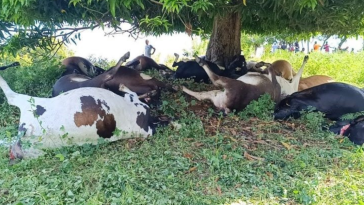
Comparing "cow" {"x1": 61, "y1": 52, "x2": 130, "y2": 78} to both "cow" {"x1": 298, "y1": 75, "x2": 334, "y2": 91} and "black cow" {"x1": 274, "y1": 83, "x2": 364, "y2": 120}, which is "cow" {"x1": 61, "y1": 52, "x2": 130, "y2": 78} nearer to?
"black cow" {"x1": 274, "y1": 83, "x2": 364, "y2": 120}

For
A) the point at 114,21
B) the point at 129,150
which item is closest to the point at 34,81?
the point at 114,21

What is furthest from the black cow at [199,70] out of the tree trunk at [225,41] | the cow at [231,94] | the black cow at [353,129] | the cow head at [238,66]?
the black cow at [353,129]

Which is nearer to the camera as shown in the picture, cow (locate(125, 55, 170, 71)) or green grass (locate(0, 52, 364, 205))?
green grass (locate(0, 52, 364, 205))

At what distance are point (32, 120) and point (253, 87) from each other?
2745 millimetres

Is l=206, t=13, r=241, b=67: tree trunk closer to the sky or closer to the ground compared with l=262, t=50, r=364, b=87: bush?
closer to the sky

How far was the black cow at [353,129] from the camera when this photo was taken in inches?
141

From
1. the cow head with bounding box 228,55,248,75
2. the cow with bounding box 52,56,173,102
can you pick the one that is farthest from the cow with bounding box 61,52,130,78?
the cow head with bounding box 228,55,248,75

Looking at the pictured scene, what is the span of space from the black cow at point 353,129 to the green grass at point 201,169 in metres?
0.13

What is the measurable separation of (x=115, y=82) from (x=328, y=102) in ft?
9.12

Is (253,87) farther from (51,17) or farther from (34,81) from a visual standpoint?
(34,81)

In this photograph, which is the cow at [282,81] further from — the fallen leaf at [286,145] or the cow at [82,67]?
the cow at [82,67]

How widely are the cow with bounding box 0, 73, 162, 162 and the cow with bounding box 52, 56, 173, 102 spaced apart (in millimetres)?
672

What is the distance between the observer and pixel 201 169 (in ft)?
9.07

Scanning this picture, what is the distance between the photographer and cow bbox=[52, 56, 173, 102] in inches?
165
